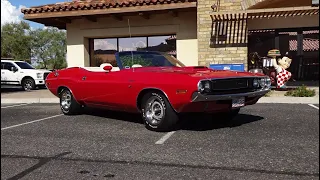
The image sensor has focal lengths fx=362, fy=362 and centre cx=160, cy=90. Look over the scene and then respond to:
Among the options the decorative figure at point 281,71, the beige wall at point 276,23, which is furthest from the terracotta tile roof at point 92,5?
the decorative figure at point 281,71

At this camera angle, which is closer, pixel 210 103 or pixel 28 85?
pixel 210 103

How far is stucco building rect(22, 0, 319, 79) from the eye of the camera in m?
11.9

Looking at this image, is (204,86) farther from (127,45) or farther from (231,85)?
(127,45)

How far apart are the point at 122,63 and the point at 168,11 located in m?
6.74

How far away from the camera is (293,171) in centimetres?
332

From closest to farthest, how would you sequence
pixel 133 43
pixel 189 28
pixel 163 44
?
pixel 189 28
pixel 163 44
pixel 133 43

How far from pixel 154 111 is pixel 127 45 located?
29.4ft

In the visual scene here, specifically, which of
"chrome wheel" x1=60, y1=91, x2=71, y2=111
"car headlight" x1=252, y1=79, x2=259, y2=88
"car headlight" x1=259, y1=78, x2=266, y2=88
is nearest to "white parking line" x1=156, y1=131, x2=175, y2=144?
"car headlight" x1=252, y1=79, x2=259, y2=88

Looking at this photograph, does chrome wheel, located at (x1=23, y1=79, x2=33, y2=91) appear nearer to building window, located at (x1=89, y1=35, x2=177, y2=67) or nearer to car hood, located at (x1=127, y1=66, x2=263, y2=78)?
building window, located at (x1=89, y1=35, x2=177, y2=67)

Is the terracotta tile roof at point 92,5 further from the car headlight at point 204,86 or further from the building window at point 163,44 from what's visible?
the car headlight at point 204,86

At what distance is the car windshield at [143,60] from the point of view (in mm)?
6070

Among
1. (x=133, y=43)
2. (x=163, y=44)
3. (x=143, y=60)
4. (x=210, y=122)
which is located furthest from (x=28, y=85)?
(x=210, y=122)

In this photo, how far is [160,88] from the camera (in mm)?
5246

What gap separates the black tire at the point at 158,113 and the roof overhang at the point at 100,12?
691 centimetres
